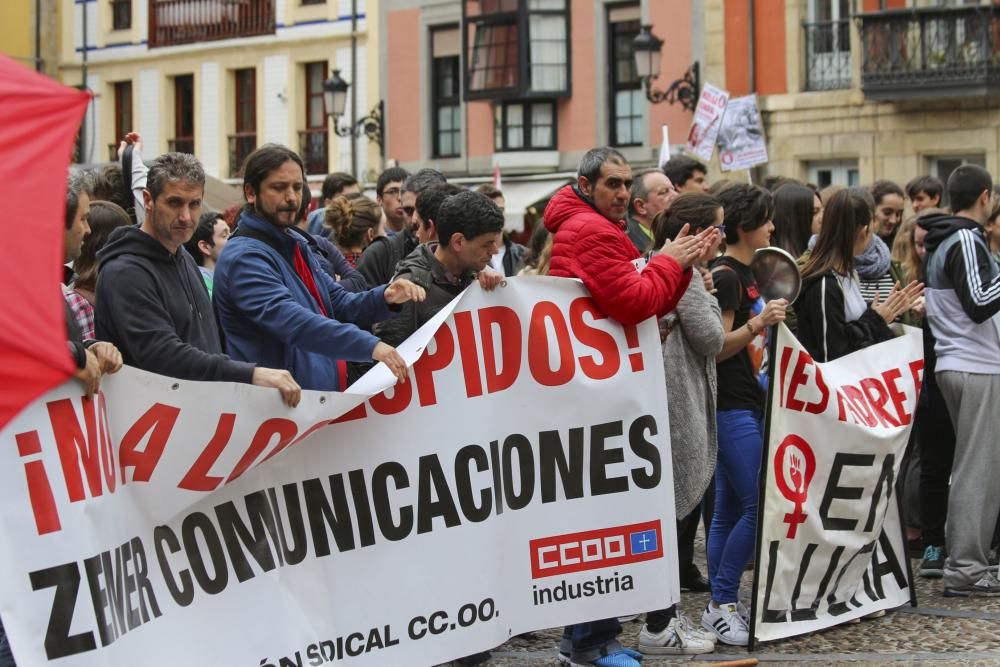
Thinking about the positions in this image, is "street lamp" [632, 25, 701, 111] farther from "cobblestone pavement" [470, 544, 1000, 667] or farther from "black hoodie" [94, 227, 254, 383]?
"black hoodie" [94, 227, 254, 383]

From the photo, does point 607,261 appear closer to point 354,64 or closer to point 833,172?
point 833,172

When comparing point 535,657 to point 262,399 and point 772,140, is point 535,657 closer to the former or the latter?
point 262,399

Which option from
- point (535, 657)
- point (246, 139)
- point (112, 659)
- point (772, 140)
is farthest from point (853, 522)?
point (246, 139)

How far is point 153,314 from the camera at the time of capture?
518cm

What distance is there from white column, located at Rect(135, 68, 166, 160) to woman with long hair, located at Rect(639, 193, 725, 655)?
101ft

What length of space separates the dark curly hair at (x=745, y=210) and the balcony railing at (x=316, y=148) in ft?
88.0

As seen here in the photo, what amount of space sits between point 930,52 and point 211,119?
56.0ft

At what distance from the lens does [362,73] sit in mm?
32938

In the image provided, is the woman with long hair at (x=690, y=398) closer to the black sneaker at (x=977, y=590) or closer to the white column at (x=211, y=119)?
the black sneaker at (x=977, y=590)

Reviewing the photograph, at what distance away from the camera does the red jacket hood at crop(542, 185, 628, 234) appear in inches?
246

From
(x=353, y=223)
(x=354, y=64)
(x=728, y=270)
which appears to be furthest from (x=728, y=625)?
(x=354, y=64)

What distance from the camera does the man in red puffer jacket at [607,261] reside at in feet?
19.7

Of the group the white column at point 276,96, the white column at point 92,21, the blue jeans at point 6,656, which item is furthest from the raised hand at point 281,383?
the white column at point 92,21

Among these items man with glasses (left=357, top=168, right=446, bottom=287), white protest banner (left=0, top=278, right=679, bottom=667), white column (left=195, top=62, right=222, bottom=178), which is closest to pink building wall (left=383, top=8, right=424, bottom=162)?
white column (left=195, top=62, right=222, bottom=178)
